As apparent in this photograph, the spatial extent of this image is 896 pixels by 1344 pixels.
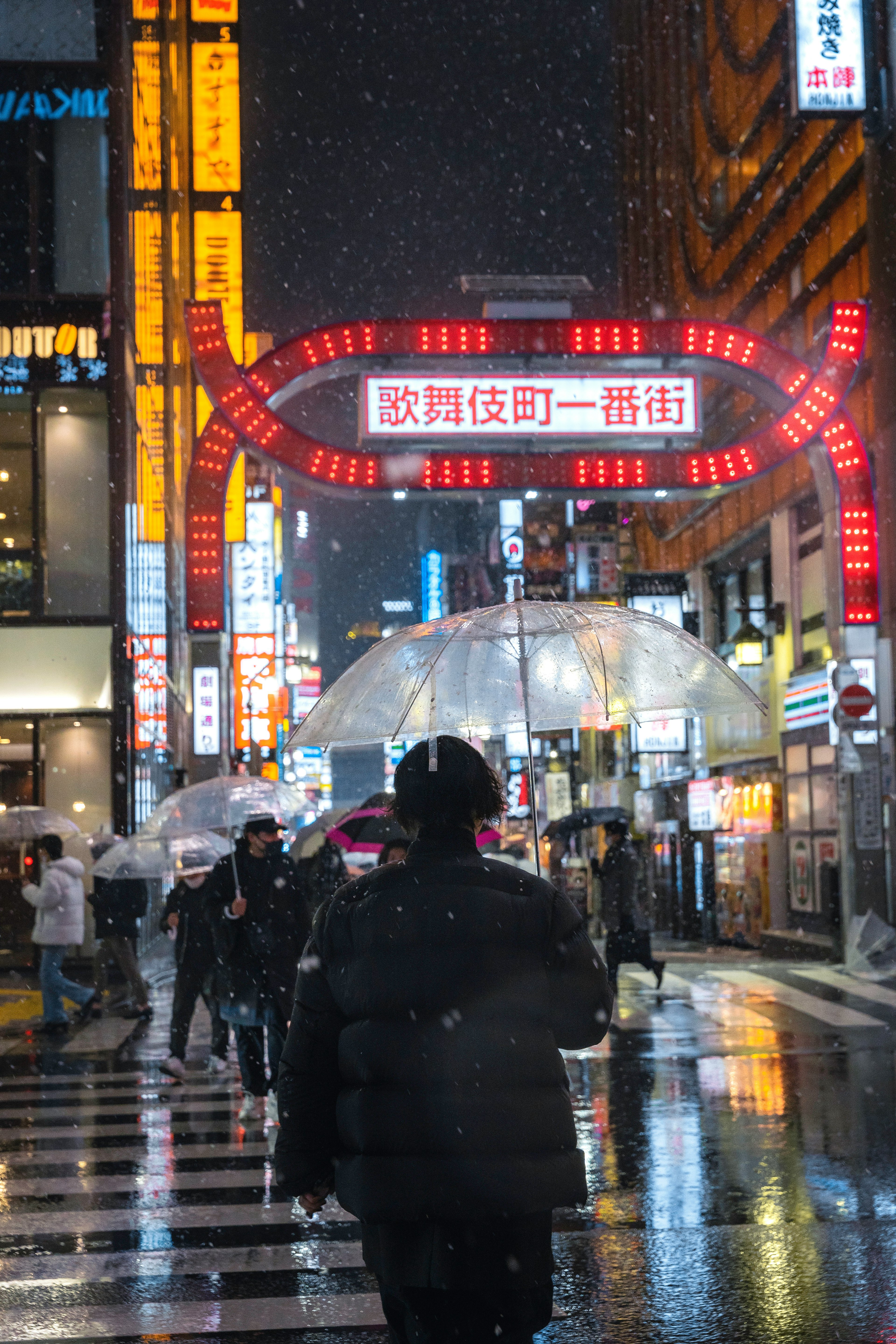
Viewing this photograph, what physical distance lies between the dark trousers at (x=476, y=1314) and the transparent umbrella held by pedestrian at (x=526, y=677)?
2.83 m

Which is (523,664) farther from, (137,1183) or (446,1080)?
(137,1183)

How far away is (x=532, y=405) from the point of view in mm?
20703

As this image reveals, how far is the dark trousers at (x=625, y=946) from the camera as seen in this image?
51.2ft

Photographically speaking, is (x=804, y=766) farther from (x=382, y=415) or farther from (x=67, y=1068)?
(x=67, y=1068)

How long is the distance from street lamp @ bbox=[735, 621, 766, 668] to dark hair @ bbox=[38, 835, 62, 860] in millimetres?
14597

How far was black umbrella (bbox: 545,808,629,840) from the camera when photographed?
20375mm

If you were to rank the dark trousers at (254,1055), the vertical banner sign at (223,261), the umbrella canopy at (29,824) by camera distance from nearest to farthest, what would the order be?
the dark trousers at (254,1055) < the umbrella canopy at (29,824) < the vertical banner sign at (223,261)

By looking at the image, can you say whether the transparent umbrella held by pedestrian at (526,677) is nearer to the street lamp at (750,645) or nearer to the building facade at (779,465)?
the building facade at (779,465)

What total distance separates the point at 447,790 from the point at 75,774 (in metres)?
18.3

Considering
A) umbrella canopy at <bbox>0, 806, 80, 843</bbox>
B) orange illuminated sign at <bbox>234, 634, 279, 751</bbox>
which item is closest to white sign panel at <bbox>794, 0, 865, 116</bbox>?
umbrella canopy at <bbox>0, 806, 80, 843</bbox>

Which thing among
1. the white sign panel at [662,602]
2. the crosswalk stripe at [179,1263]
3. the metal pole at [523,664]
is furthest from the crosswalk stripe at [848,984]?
the white sign panel at [662,602]

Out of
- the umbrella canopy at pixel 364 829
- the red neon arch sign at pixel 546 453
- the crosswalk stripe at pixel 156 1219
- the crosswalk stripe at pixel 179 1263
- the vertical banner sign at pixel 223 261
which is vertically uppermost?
the vertical banner sign at pixel 223 261

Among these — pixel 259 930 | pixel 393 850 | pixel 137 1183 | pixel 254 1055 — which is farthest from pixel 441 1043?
pixel 393 850

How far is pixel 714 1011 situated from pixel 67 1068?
6.72 meters
